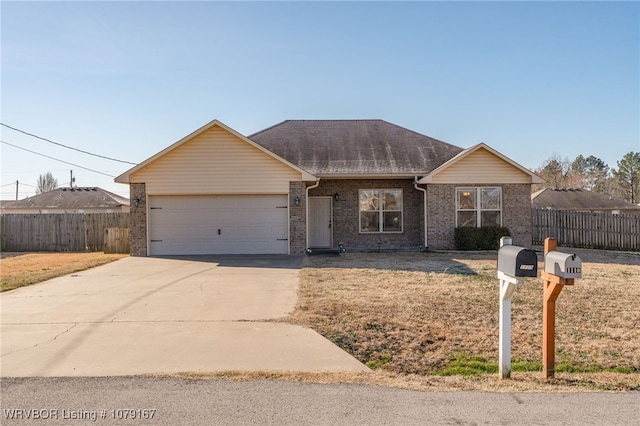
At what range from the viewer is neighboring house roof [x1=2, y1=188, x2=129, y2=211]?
35.0 metres

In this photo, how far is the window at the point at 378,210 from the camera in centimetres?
1894

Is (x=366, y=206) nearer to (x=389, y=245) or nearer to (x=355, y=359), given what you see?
(x=389, y=245)

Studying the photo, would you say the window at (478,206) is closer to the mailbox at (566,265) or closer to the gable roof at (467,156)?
the gable roof at (467,156)

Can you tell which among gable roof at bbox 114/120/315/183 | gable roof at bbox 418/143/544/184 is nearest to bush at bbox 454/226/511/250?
gable roof at bbox 418/143/544/184

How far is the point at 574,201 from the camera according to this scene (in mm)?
35594

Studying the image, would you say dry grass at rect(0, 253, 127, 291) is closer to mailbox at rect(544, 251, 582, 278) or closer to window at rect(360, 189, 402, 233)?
window at rect(360, 189, 402, 233)

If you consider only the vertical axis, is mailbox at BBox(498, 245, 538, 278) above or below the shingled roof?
below

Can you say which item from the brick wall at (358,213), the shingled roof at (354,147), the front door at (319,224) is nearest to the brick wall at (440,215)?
the brick wall at (358,213)

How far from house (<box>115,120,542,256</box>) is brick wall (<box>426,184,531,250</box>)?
39 millimetres

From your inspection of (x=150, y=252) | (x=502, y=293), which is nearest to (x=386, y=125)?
(x=150, y=252)

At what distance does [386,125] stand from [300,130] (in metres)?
4.20

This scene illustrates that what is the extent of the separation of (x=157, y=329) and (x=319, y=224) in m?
12.5

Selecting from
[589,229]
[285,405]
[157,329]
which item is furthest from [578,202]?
[285,405]

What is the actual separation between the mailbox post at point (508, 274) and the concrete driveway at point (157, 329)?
150 cm
